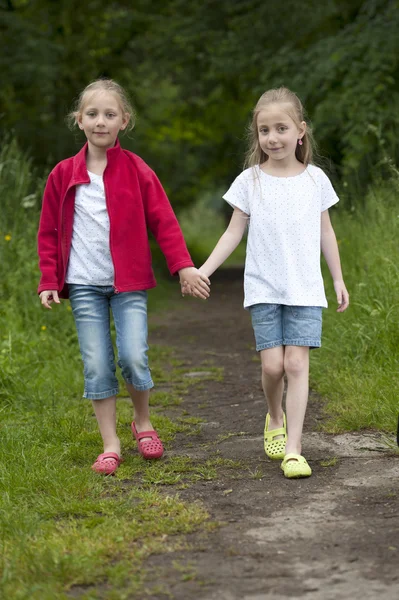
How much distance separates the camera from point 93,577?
2.89 meters

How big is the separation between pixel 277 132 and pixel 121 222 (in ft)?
2.81

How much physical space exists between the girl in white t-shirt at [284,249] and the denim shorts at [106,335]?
30 centimetres

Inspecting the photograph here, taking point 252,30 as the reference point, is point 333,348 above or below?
below

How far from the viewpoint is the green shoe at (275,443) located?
4.43m

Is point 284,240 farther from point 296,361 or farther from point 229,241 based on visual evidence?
point 296,361

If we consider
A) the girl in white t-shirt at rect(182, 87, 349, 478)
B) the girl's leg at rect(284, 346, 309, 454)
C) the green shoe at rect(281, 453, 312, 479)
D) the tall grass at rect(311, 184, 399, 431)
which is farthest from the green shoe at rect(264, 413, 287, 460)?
the tall grass at rect(311, 184, 399, 431)

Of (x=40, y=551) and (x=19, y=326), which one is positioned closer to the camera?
(x=40, y=551)

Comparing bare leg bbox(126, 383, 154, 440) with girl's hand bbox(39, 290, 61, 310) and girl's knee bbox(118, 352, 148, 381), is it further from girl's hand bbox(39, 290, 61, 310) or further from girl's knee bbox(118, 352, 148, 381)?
girl's hand bbox(39, 290, 61, 310)

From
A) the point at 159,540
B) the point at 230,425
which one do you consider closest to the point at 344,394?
the point at 230,425

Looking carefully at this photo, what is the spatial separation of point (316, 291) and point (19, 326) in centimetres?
325

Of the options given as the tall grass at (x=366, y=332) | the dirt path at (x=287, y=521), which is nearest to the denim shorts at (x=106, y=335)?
the dirt path at (x=287, y=521)

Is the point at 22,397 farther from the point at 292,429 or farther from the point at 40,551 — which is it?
the point at 40,551

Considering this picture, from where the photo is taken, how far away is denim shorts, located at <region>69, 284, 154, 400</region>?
14.5 ft

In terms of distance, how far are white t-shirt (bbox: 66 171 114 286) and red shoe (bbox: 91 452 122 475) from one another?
2.70 feet
